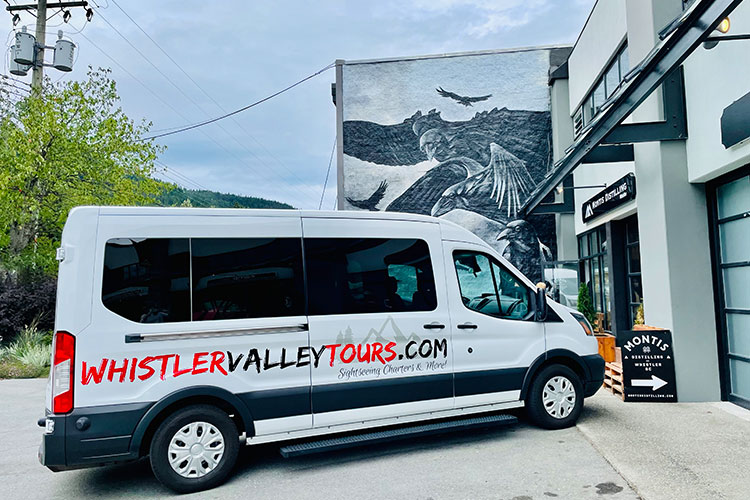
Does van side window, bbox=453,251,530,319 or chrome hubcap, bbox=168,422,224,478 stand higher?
van side window, bbox=453,251,530,319

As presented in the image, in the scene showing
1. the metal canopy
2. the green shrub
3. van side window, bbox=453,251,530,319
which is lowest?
the green shrub

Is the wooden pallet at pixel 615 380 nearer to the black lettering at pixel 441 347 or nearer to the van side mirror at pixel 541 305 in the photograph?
the van side mirror at pixel 541 305

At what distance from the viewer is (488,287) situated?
19.5 ft

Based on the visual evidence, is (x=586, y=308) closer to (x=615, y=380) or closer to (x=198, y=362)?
(x=615, y=380)

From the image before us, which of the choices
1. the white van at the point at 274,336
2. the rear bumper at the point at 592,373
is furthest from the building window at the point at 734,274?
the white van at the point at 274,336

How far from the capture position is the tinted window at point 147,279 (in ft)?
14.6

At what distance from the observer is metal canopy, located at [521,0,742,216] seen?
4.95m

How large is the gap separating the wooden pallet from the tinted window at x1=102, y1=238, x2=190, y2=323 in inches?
220

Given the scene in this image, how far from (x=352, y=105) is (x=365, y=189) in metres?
2.80

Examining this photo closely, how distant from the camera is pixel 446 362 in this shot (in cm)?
556

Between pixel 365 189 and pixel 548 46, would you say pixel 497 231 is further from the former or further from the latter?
pixel 548 46

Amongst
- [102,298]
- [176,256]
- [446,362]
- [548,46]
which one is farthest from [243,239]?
[548,46]

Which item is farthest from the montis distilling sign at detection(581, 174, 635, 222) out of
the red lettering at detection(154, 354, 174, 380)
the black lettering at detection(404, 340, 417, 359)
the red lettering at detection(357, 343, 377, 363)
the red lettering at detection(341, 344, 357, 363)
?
the red lettering at detection(154, 354, 174, 380)

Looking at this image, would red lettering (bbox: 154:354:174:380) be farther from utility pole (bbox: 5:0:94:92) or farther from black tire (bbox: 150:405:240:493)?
utility pole (bbox: 5:0:94:92)
